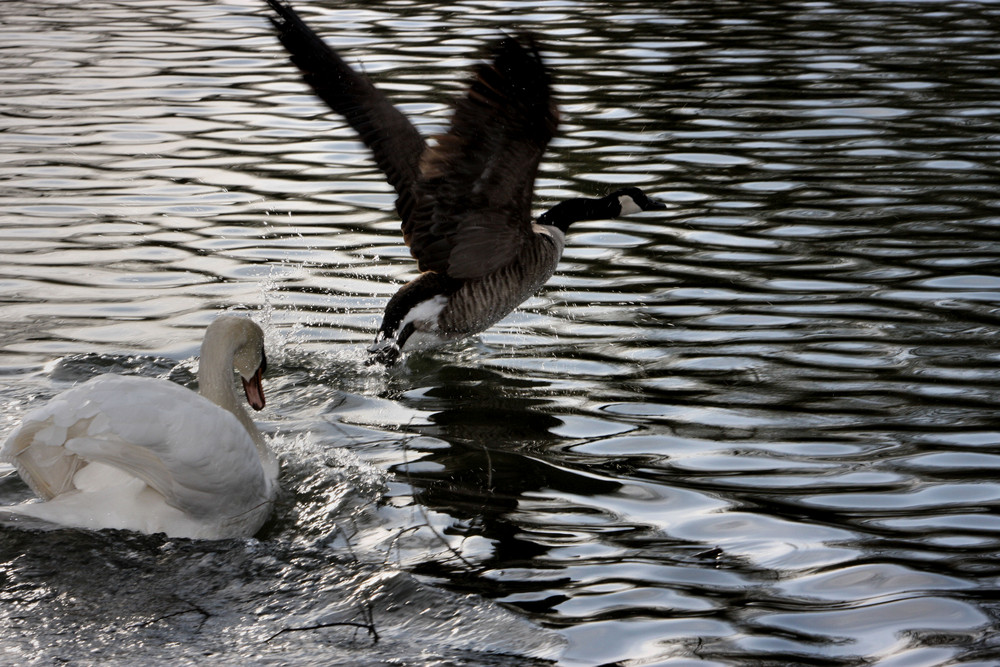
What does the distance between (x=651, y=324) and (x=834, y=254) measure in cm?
166

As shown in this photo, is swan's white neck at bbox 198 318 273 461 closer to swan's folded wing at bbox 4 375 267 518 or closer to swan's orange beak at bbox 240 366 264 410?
swan's orange beak at bbox 240 366 264 410

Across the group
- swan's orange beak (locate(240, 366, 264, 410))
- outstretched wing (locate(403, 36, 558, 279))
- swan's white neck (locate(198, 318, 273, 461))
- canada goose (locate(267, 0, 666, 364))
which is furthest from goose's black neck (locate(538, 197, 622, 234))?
swan's white neck (locate(198, 318, 273, 461))

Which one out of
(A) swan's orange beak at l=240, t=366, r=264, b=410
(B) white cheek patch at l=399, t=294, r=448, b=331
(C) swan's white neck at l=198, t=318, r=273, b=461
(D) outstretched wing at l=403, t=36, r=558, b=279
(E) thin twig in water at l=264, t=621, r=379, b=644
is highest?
(D) outstretched wing at l=403, t=36, r=558, b=279

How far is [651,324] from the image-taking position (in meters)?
7.70

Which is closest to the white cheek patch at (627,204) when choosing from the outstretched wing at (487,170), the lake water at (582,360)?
the lake water at (582,360)

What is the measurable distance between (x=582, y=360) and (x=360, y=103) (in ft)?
7.08

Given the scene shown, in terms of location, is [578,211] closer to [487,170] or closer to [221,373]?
[487,170]

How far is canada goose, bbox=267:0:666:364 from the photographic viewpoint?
638 centimetres

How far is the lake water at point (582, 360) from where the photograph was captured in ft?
14.7

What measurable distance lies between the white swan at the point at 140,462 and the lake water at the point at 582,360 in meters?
0.12

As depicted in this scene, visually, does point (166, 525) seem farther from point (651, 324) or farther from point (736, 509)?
point (651, 324)

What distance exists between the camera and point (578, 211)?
8414 mm

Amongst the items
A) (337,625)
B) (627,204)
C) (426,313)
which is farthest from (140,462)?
(627,204)

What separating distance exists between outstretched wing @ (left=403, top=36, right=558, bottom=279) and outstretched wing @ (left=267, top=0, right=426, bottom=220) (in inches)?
14.1
